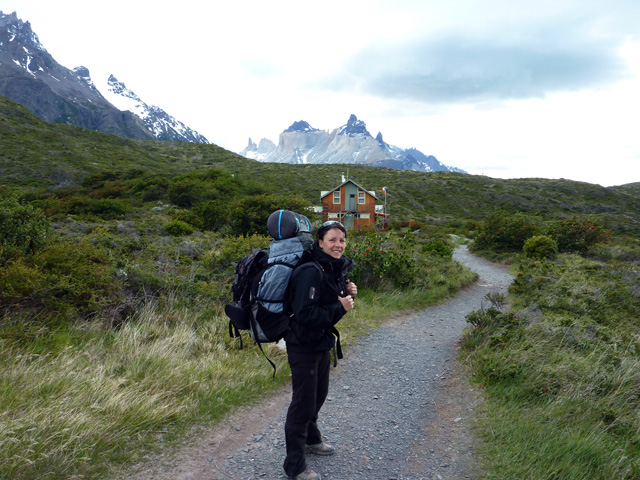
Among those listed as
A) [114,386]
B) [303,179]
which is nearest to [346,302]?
[114,386]

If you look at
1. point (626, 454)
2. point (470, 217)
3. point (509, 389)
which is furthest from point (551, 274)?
point (470, 217)

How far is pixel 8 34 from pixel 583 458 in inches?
10949

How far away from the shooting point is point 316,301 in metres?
2.47

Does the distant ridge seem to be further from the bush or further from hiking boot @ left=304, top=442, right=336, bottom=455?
hiking boot @ left=304, top=442, right=336, bottom=455

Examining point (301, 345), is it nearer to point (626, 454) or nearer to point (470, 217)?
point (626, 454)

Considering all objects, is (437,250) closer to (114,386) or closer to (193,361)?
(193,361)

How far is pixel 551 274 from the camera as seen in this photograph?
432 inches

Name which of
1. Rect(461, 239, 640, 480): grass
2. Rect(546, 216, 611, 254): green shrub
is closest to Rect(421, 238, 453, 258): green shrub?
Rect(461, 239, 640, 480): grass

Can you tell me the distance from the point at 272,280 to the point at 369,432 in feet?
7.22

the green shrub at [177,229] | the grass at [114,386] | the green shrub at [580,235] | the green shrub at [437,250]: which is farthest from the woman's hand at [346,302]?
the green shrub at [580,235]

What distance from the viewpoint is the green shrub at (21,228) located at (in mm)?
6285

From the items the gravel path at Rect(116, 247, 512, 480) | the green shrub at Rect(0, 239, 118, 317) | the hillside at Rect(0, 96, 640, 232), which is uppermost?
the hillside at Rect(0, 96, 640, 232)

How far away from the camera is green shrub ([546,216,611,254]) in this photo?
1744 centimetres

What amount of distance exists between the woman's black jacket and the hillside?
39303 mm
